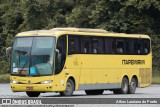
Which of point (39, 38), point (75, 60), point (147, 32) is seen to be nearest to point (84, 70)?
point (75, 60)

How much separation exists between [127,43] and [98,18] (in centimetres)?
2154

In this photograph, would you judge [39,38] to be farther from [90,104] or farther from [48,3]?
[48,3]

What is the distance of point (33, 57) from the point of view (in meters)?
29.4

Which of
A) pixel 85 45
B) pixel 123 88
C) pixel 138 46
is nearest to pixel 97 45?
pixel 85 45

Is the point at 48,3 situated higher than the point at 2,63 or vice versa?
the point at 48,3

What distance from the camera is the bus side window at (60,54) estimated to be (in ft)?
96.5

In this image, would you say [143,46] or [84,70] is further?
[143,46]

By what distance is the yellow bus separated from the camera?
1152 inches

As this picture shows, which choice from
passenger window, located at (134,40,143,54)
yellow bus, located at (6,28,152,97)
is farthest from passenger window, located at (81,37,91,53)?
passenger window, located at (134,40,143,54)

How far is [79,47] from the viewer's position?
3112 centimetres

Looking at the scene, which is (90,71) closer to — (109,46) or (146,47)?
(109,46)

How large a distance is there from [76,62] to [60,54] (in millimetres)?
1461

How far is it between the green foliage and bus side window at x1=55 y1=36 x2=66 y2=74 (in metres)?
25.0

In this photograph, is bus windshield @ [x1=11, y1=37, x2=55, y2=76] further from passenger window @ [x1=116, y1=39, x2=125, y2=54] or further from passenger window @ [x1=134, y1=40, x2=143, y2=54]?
passenger window @ [x1=134, y1=40, x2=143, y2=54]
